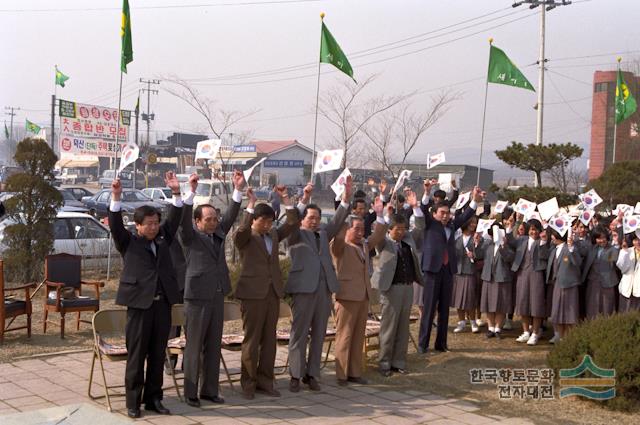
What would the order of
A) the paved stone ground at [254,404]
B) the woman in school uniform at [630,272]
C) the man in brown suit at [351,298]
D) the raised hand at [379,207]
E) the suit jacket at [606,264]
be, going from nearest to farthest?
the paved stone ground at [254,404]
the man in brown suit at [351,298]
the raised hand at [379,207]
the woman in school uniform at [630,272]
the suit jacket at [606,264]

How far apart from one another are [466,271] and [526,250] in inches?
37.7

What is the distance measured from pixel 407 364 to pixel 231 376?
2092mm

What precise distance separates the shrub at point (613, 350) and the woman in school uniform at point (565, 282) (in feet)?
7.54

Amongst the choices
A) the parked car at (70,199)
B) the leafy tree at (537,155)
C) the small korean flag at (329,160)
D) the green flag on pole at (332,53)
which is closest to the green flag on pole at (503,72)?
the leafy tree at (537,155)

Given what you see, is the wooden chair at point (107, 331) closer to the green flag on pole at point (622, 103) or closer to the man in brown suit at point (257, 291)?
the man in brown suit at point (257, 291)

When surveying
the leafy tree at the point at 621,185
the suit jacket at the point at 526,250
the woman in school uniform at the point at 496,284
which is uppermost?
the leafy tree at the point at 621,185

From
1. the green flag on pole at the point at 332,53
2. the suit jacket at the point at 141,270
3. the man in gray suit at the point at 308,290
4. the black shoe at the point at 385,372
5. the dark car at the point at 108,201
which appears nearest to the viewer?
the suit jacket at the point at 141,270

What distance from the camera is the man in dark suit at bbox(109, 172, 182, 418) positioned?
637 centimetres

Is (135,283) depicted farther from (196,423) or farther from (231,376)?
(231,376)

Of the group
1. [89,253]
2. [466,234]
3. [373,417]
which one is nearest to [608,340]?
[373,417]

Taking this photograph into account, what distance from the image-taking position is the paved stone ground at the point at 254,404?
6.51m

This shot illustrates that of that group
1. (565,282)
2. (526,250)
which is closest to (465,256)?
(526,250)

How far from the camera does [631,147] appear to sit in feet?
140

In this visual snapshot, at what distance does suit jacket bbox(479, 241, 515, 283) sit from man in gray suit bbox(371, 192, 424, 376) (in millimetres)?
2385
